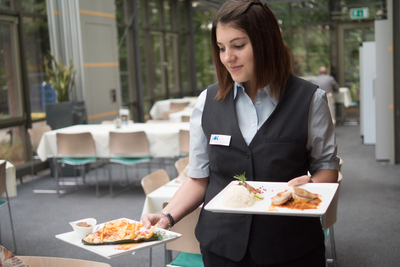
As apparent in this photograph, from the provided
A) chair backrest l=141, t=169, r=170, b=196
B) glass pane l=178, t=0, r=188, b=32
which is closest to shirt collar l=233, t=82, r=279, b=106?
chair backrest l=141, t=169, r=170, b=196

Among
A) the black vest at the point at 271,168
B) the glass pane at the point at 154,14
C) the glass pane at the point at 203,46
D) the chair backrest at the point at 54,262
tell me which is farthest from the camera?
the glass pane at the point at 203,46

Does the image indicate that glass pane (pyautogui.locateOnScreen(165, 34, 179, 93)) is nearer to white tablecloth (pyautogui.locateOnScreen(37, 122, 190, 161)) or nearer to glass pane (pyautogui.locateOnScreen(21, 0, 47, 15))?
glass pane (pyautogui.locateOnScreen(21, 0, 47, 15))

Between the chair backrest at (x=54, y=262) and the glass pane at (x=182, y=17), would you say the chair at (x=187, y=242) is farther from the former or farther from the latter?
the glass pane at (x=182, y=17)

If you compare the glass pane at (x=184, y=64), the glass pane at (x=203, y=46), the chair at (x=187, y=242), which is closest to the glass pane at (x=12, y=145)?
the chair at (x=187, y=242)

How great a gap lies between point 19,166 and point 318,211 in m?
6.03

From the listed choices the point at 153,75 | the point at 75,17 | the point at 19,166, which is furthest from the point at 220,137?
the point at 153,75

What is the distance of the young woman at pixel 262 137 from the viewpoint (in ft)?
4.06

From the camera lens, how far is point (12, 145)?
6.34 meters

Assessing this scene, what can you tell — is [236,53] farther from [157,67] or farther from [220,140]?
[157,67]

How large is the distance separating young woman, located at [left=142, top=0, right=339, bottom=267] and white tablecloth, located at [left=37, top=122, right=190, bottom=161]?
389 centimetres

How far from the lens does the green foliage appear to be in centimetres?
662

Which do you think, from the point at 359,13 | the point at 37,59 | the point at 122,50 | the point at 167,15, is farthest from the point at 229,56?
the point at 359,13

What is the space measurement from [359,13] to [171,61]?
515 cm

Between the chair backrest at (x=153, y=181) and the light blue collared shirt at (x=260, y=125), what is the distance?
5.38ft
